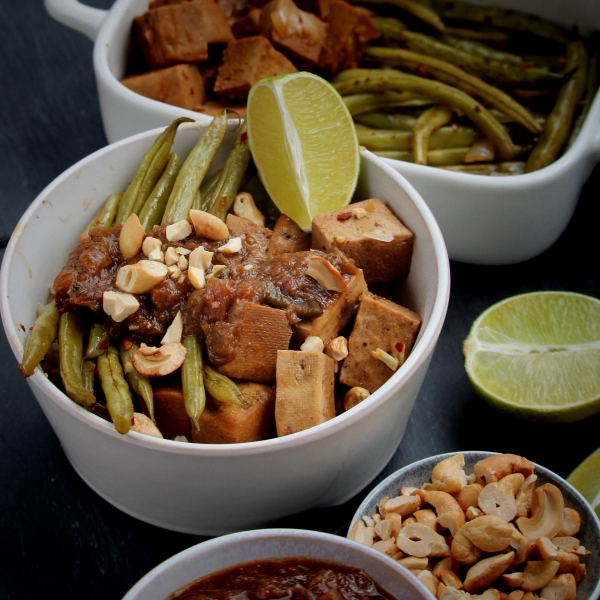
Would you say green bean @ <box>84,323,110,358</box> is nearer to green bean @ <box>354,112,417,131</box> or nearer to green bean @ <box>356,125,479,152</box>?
green bean @ <box>356,125,479,152</box>

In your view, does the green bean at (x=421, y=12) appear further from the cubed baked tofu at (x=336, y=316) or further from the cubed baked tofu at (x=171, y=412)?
the cubed baked tofu at (x=171, y=412)

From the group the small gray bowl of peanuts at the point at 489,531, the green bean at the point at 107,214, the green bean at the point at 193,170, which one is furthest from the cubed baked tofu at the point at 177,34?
the small gray bowl of peanuts at the point at 489,531

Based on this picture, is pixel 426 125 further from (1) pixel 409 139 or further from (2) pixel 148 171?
(2) pixel 148 171

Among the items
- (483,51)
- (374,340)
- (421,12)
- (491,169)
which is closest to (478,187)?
(491,169)

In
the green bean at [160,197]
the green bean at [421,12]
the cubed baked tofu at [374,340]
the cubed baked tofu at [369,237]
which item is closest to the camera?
the cubed baked tofu at [374,340]

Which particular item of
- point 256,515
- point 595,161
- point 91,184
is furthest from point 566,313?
point 91,184

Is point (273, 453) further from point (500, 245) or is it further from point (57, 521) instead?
point (500, 245)

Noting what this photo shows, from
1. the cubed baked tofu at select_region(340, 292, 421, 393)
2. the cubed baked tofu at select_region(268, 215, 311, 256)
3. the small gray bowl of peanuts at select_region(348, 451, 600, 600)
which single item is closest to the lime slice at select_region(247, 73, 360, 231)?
the cubed baked tofu at select_region(268, 215, 311, 256)
